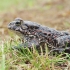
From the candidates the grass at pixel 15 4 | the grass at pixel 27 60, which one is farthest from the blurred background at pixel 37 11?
the grass at pixel 27 60

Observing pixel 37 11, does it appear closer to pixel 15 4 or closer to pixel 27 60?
pixel 15 4

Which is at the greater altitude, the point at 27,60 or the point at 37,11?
the point at 37,11

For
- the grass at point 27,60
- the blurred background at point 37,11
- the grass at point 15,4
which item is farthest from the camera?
A: the grass at point 15,4

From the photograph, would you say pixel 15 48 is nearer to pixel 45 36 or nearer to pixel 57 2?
pixel 45 36

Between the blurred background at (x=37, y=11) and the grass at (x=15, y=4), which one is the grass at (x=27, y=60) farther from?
the grass at (x=15, y=4)

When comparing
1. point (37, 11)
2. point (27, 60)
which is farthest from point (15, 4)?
point (27, 60)

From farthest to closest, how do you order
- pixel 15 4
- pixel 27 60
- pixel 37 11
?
pixel 15 4
pixel 37 11
pixel 27 60

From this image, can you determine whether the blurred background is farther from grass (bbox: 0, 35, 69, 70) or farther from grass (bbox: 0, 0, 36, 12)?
grass (bbox: 0, 35, 69, 70)

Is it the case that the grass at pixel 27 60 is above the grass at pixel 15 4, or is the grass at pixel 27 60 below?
below
